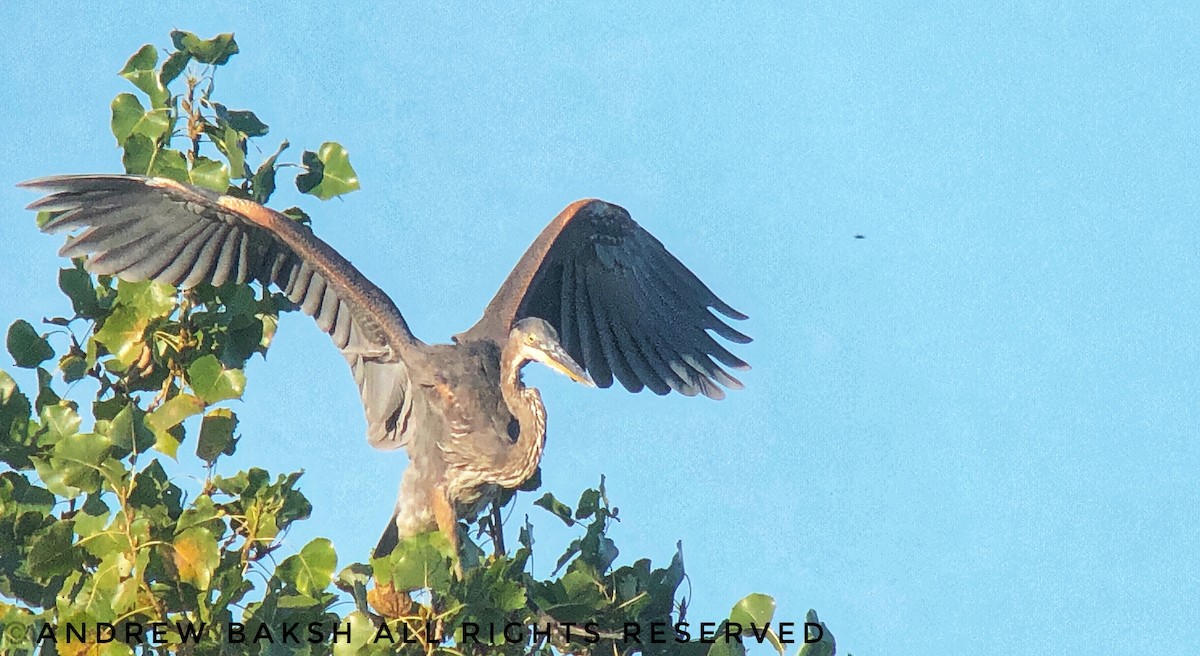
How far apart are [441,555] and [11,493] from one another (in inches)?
42.2

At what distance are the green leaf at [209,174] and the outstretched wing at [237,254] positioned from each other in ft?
0.42

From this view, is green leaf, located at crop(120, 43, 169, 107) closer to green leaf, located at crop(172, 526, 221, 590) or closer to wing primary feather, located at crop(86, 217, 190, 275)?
wing primary feather, located at crop(86, 217, 190, 275)

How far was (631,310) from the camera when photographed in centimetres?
656

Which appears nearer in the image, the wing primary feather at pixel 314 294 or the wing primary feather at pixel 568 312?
the wing primary feather at pixel 314 294

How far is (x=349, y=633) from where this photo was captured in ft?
12.9

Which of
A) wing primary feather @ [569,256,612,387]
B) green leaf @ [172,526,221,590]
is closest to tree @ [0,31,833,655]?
green leaf @ [172,526,221,590]

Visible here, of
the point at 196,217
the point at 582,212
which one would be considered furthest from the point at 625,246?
the point at 196,217

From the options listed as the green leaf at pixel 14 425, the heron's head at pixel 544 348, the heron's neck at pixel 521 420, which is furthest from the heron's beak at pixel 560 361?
the green leaf at pixel 14 425

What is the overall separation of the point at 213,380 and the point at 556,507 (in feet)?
3.20

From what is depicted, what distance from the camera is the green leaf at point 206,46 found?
5004 mm

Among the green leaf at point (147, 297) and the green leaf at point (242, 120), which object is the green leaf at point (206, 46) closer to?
the green leaf at point (242, 120)

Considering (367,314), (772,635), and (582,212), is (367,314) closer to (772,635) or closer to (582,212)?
(582,212)

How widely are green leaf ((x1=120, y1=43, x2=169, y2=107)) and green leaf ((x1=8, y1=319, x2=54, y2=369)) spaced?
2.88 feet

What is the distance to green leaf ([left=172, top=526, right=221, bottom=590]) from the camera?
397cm
